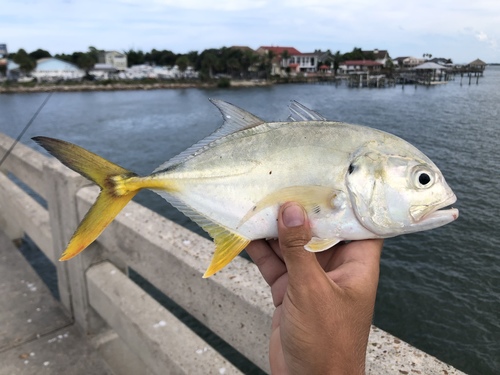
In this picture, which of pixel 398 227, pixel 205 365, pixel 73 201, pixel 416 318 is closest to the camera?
Answer: pixel 398 227

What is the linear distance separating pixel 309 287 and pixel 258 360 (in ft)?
3.67

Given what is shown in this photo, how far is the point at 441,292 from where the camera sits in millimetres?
10234

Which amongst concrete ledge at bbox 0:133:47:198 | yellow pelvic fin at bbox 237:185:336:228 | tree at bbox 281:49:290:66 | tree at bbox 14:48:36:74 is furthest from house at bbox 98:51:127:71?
yellow pelvic fin at bbox 237:185:336:228

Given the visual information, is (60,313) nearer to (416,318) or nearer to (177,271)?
(177,271)

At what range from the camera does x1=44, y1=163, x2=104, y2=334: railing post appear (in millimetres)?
4164

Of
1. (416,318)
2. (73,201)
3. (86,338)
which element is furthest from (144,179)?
(416,318)

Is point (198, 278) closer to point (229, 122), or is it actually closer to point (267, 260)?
point (267, 260)

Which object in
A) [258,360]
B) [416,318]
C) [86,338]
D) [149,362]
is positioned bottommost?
[416,318]

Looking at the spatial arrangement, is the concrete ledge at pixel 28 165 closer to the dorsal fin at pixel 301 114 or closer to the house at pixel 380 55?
the dorsal fin at pixel 301 114

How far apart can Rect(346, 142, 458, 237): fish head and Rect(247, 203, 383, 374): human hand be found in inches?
8.6

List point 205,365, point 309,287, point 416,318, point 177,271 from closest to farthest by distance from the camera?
point 309,287 < point 205,365 < point 177,271 < point 416,318

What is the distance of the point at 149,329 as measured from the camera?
314cm

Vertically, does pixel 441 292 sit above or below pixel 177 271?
below

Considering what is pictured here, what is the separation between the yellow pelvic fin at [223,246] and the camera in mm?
1894
